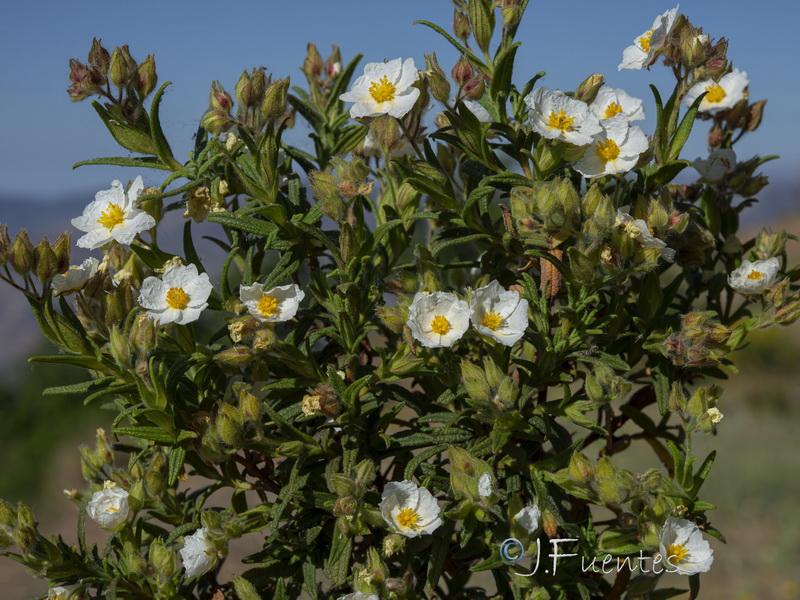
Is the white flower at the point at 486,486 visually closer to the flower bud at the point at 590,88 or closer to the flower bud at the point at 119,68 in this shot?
the flower bud at the point at 590,88

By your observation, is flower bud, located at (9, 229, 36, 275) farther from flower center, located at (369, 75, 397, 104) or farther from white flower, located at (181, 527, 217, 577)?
flower center, located at (369, 75, 397, 104)

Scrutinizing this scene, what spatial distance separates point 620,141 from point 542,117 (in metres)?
0.18

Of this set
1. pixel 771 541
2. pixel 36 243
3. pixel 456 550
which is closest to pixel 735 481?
pixel 771 541

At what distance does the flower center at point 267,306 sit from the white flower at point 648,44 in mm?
960

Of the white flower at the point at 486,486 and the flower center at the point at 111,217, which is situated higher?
the flower center at the point at 111,217

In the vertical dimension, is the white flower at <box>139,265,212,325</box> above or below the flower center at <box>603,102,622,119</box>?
below

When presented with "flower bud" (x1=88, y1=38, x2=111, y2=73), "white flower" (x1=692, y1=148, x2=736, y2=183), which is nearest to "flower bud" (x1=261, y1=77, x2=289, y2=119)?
"flower bud" (x1=88, y1=38, x2=111, y2=73)

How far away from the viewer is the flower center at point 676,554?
141cm

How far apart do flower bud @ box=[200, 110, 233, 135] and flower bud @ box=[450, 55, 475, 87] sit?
48 cm

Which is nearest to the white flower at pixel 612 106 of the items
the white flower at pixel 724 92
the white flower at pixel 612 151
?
the white flower at pixel 612 151

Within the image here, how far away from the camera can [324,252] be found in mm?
1665

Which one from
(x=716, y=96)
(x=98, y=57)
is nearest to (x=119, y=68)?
(x=98, y=57)

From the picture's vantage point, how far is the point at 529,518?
4.61 ft

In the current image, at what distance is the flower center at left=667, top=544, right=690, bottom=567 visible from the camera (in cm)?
141
